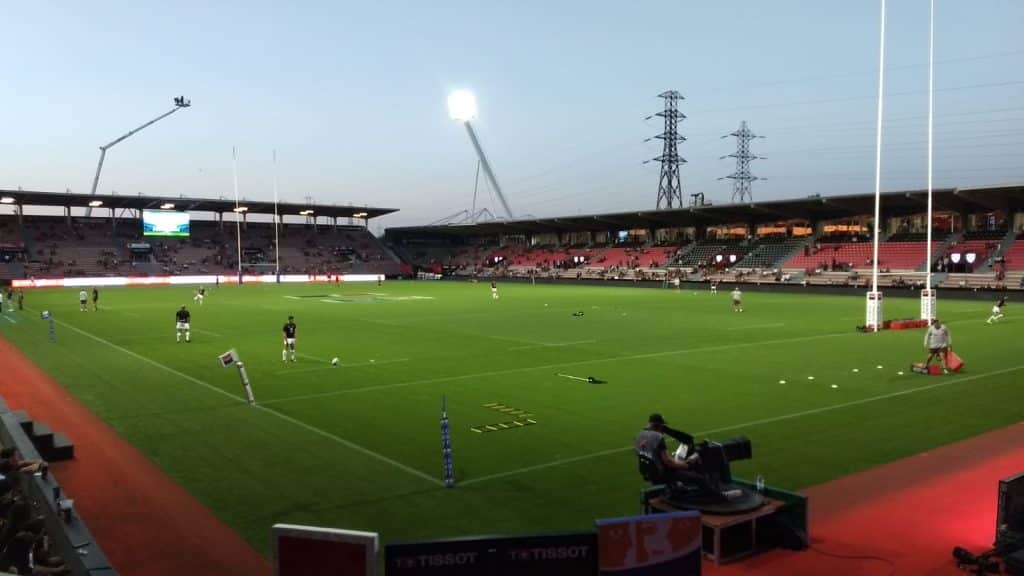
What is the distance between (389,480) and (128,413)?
318 inches

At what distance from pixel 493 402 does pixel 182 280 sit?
8291 cm

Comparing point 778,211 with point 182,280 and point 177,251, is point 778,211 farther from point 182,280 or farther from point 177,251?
point 177,251

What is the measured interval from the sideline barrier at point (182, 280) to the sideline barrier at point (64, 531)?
7518cm

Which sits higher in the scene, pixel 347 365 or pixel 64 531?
pixel 64 531

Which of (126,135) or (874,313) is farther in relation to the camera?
(126,135)

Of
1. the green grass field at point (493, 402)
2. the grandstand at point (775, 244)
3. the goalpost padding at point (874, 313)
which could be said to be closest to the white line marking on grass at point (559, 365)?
the green grass field at point (493, 402)

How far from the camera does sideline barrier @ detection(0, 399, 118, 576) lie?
711 cm

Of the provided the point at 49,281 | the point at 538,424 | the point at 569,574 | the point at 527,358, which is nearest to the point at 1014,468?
the point at 538,424

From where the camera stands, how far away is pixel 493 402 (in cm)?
1678

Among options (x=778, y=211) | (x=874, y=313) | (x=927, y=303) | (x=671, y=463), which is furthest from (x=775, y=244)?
(x=671, y=463)

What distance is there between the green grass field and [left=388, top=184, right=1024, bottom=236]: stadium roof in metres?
31.6

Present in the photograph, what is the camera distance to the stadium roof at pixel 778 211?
199 feet

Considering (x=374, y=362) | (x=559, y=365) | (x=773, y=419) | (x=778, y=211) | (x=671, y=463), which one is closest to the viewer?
(x=671, y=463)

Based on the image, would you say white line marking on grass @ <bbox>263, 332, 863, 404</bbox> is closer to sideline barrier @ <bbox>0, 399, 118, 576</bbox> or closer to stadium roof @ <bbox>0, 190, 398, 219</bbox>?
sideline barrier @ <bbox>0, 399, 118, 576</bbox>
